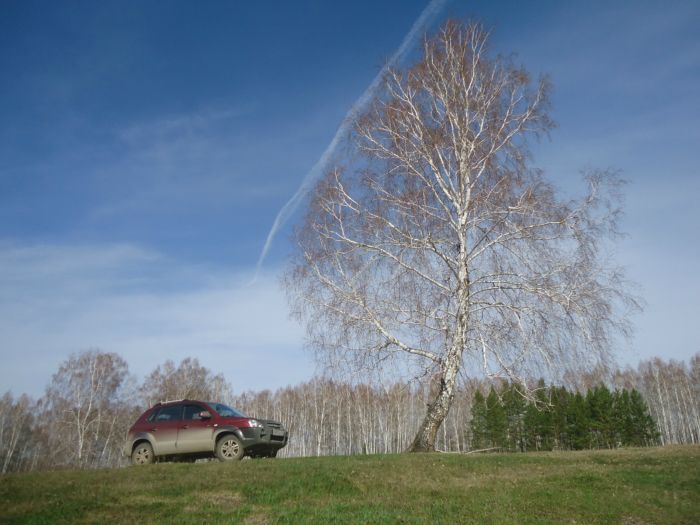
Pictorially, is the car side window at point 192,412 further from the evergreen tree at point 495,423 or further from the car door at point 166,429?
the evergreen tree at point 495,423

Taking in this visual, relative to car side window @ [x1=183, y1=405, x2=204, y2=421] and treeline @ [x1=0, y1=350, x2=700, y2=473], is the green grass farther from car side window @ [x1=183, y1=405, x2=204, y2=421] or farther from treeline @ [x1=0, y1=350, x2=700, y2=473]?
treeline @ [x1=0, y1=350, x2=700, y2=473]

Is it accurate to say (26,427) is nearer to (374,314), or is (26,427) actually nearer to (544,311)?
(374,314)

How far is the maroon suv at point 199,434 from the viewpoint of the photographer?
47.0ft

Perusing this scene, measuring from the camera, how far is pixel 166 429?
14977 mm

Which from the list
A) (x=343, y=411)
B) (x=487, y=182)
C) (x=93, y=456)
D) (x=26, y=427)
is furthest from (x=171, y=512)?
(x=26, y=427)

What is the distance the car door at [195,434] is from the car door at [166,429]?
18 cm

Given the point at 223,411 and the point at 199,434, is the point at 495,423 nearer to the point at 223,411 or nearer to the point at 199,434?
the point at 223,411

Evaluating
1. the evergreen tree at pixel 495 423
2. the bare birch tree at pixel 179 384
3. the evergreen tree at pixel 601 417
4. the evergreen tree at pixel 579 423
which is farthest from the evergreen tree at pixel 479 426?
the bare birch tree at pixel 179 384

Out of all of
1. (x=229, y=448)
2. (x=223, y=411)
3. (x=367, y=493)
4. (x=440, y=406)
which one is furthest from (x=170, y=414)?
(x=367, y=493)

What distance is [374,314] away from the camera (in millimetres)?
15602

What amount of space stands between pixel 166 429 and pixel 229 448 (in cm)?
224

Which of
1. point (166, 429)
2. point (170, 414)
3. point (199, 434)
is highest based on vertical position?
point (170, 414)

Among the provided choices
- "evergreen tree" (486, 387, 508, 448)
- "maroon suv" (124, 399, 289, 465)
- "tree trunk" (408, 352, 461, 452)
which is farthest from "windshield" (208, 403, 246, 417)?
"evergreen tree" (486, 387, 508, 448)

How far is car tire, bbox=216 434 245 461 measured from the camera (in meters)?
14.2
